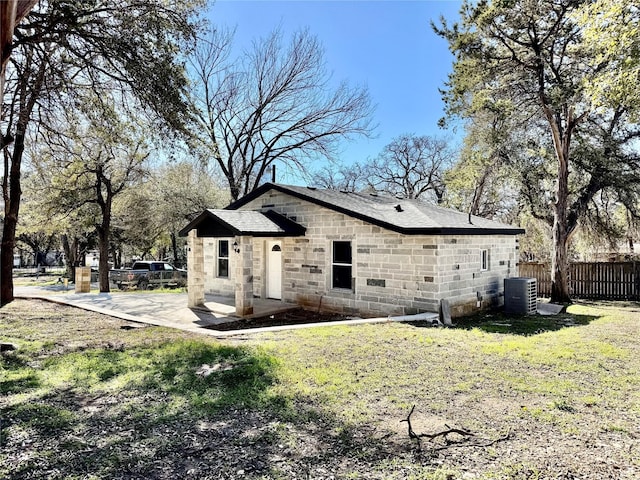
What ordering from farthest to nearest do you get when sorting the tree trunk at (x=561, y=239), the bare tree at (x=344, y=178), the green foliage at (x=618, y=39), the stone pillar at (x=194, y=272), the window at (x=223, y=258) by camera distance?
the bare tree at (x=344, y=178) < the tree trunk at (x=561, y=239) < the window at (x=223, y=258) < the stone pillar at (x=194, y=272) < the green foliage at (x=618, y=39)

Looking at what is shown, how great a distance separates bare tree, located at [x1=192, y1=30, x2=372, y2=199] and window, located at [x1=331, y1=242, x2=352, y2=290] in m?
11.1

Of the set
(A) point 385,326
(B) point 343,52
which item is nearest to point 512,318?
(A) point 385,326

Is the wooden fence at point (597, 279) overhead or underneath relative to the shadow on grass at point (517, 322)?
overhead

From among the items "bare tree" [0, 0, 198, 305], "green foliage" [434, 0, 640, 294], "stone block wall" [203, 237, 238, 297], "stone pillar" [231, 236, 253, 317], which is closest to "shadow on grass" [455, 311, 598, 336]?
"green foliage" [434, 0, 640, 294]

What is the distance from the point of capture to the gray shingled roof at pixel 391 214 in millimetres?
9766

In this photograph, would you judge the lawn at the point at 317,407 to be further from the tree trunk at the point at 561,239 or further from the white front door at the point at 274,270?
the tree trunk at the point at 561,239

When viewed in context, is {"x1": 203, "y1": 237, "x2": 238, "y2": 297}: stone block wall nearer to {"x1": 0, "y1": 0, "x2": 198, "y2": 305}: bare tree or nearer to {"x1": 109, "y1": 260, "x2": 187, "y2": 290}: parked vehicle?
{"x1": 0, "y1": 0, "x2": 198, "y2": 305}: bare tree

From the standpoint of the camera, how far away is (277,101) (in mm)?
21562

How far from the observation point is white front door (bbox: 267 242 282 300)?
13008mm

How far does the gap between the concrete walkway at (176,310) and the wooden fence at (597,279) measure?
10550 mm

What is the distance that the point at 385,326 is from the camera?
8.66 meters

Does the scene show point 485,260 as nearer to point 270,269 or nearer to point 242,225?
point 270,269

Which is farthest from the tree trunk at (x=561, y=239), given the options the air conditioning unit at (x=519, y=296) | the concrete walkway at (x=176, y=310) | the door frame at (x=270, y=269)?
the door frame at (x=270, y=269)

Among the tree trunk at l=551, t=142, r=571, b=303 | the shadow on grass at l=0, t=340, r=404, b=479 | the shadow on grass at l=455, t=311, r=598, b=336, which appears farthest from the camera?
the tree trunk at l=551, t=142, r=571, b=303
